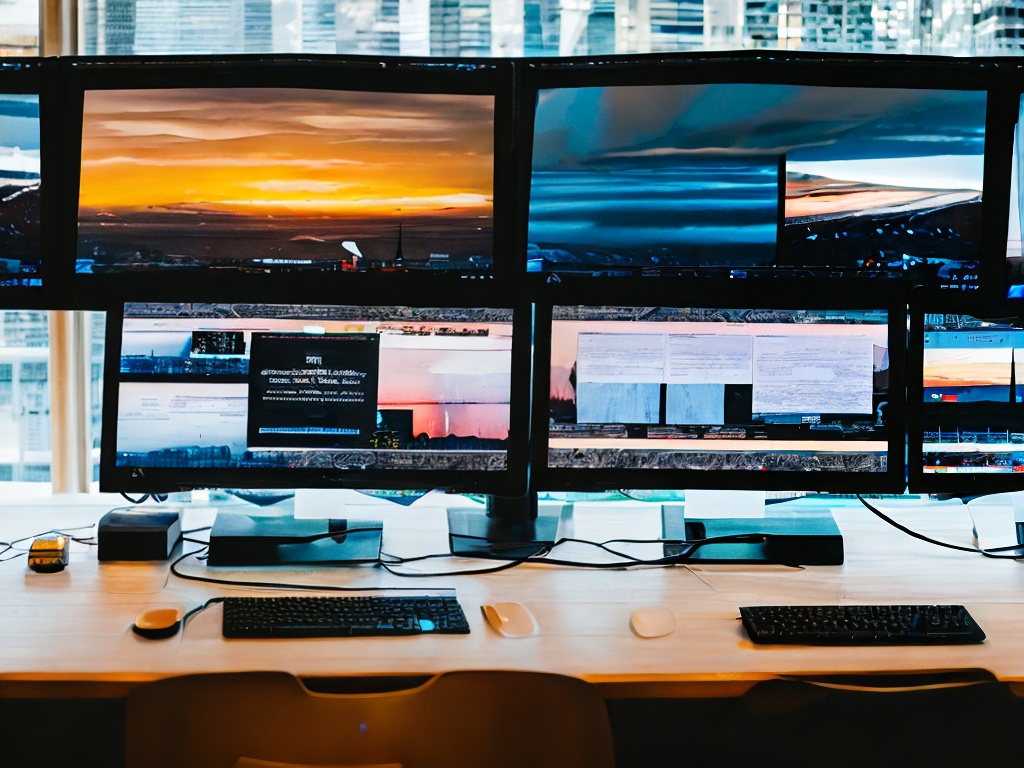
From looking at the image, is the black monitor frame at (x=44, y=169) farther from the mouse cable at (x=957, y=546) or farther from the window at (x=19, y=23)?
the mouse cable at (x=957, y=546)

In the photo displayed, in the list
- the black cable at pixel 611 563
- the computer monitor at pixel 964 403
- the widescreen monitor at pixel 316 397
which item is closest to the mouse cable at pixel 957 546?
the computer monitor at pixel 964 403

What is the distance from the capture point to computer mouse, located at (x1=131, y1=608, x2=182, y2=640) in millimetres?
1294

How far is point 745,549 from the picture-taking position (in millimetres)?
1752

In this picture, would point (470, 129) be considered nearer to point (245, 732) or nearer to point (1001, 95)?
point (1001, 95)

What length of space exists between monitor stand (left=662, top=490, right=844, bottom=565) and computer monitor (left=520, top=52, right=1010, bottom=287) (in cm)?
52

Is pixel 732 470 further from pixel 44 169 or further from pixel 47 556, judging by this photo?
pixel 44 169

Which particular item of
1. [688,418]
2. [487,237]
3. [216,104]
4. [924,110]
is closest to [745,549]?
[688,418]

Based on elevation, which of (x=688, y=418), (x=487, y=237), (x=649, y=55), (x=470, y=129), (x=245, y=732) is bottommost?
(x=245, y=732)


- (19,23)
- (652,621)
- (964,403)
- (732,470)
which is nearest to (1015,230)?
(964,403)

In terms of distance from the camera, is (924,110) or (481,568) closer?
(481,568)

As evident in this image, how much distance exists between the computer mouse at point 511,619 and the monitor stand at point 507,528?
0.29m

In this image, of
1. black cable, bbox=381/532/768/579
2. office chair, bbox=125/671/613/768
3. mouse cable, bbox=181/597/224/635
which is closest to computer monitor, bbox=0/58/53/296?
mouse cable, bbox=181/597/224/635

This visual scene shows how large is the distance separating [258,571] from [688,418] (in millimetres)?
874

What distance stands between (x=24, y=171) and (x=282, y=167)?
55 centimetres
